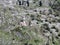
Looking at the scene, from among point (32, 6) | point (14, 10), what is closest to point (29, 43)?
Answer: point (14, 10)

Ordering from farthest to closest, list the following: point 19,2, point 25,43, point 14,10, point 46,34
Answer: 1. point 19,2
2. point 14,10
3. point 46,34
4. point 25,43

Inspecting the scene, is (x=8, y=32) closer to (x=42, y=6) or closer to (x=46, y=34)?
(x=46, y=34)

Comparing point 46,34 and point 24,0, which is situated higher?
point 24,0

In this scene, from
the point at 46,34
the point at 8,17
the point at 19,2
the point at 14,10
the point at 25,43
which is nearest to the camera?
the point at 25,43

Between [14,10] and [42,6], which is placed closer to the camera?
[14,10]

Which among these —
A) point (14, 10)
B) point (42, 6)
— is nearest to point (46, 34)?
point (14, 10)

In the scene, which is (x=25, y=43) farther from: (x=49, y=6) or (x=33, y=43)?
(x=49, y=6)
